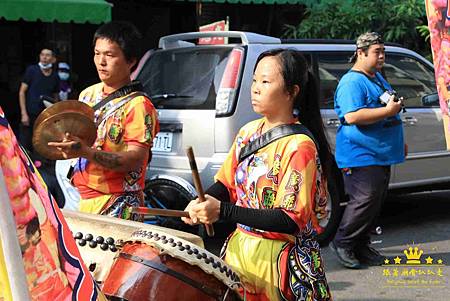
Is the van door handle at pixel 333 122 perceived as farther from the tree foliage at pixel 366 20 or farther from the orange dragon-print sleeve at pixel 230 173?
the tree foliage at pixel 366 20

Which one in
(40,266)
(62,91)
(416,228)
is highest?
(40,266)

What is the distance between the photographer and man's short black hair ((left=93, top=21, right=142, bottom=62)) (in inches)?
120

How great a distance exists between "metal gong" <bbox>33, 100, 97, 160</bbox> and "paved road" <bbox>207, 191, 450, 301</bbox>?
2.56m

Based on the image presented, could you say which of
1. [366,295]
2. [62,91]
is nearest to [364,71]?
[366,295]

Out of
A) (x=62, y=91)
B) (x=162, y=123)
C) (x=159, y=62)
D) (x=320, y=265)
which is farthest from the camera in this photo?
(x=62, y=91)

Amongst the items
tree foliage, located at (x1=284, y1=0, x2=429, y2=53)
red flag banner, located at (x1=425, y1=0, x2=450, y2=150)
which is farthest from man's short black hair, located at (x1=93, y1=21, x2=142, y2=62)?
tree foliage, located at (x1=284, y1=0, x2=429, y2=53)

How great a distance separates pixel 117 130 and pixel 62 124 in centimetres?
32

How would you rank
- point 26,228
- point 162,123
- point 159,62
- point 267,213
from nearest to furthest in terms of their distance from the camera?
point 26,228, point 267,213, point 162,123, point 159,62

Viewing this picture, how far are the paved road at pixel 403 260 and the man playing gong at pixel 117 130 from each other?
7.29ft

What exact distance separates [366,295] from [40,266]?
12.9ft

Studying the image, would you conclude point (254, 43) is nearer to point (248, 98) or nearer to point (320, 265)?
point (248, 98)

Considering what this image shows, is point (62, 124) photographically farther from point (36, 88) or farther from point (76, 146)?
point (36, 88)

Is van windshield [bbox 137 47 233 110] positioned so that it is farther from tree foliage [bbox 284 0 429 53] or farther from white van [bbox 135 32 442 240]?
tree foliage [bbox 284 0 429 53]

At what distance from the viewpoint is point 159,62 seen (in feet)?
19.8
